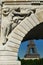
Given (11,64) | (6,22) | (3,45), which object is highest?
(6,22)

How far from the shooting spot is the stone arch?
477 inches

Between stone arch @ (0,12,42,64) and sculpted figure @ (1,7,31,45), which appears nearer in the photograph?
stone arch @ (0,12,42,64)

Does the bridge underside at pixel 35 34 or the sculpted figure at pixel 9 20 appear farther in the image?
the bridge underside at pixel 35 34

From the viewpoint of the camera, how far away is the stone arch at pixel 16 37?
12.1 metres

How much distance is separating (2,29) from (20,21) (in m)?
0.90

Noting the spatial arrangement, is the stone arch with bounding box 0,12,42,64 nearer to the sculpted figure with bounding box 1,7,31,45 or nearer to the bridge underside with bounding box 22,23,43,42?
the sculpted figure with bounding box 1,7,31,45

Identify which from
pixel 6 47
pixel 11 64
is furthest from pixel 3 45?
pixel 11 64

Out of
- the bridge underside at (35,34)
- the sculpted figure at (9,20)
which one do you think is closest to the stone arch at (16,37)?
the sculpted figure at (9,20)

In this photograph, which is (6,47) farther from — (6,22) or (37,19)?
(37,19)

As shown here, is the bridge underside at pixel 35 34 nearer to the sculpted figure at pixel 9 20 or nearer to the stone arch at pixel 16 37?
the stone arch at pixel 16 37

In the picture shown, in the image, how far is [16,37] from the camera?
12320 mm

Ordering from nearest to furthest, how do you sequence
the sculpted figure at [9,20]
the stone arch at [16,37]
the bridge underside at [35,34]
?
the stone arch at [16,37] → the sculpted figure at [9,20] → the bridge underside at [35,34]

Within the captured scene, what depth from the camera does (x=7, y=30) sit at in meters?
12.4

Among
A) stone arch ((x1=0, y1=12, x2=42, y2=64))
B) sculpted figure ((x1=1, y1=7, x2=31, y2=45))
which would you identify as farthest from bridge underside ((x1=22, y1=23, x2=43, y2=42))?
sculpted figure ((x1=1, y1=7, x2=31, y2=45))
